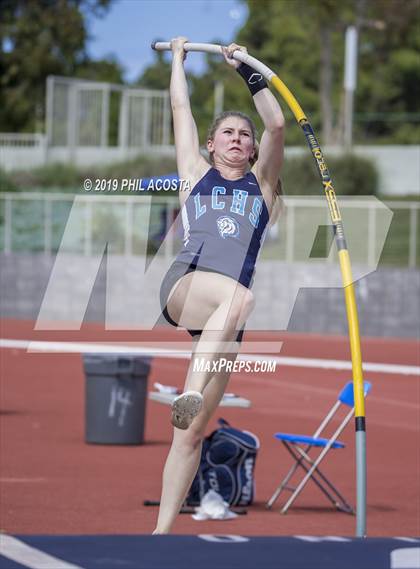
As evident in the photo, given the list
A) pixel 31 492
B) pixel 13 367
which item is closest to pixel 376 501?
pixel 31 492

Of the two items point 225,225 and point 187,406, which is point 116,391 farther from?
point 187,406

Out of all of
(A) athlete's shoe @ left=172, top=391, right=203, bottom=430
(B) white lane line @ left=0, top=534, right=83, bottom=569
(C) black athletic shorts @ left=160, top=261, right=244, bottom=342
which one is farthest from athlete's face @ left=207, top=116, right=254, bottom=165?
(B) white lane line @ left=0, top=534, right=83, bottom=569

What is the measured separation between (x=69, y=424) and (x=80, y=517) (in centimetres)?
480

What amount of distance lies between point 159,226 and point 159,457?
14.4m

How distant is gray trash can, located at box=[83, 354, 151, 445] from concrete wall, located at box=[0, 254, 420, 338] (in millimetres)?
9533

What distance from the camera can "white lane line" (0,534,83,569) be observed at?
14.1 ft

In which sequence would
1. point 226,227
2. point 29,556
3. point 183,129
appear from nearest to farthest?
1. point 29,556
2. point 226,227
3. point 183,129

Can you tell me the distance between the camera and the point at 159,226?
2558 centimetres

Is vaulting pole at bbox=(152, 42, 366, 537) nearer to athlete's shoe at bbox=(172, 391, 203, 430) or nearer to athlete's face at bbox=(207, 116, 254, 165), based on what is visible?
athlete's face at bbox=(207, 116, 254, 165)

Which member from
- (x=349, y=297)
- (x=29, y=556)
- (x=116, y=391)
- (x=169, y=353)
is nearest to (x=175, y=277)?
(x=349, y=297)

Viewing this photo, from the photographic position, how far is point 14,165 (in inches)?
1582

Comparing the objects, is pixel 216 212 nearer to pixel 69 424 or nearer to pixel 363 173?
pixel 69 424

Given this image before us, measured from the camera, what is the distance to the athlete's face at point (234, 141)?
20.6ft

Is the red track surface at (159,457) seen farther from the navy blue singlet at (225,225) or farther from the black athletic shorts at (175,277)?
the navy blue singlet at (225,225)
